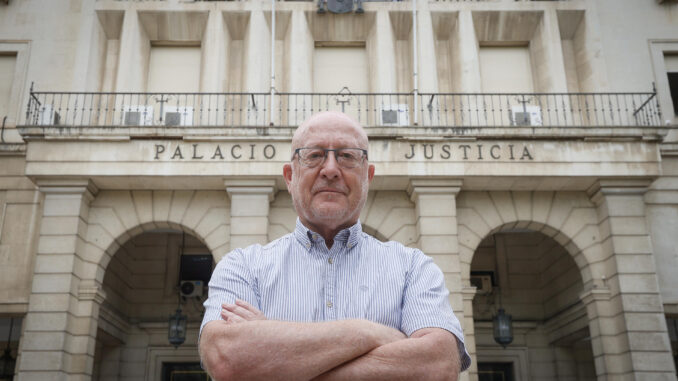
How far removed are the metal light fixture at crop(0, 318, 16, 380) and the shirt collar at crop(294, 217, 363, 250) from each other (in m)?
14.3

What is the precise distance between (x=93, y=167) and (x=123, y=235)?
186 centimetres

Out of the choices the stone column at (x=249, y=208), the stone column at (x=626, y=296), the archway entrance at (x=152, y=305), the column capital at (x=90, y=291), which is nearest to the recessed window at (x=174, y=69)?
the stone column at (x=249, y=208)

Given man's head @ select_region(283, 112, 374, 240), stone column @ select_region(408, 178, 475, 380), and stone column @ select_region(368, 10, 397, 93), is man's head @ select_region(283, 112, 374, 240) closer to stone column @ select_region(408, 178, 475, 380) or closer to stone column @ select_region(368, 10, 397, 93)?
stone column @ select_region(408, 178, 475, 380)

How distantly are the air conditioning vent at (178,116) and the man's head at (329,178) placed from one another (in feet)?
39.3

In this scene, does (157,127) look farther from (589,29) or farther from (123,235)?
(589,29)

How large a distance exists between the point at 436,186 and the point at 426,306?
10.8 m

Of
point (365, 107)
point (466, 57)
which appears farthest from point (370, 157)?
point (466, 57)

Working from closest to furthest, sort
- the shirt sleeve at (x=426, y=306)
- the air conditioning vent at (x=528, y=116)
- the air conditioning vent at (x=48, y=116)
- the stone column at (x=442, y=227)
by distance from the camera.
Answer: the shirt sleeve at (x=426, y=306) < the stone column at (x=442, y=227) < the air conditioning vent at (x=48, y=116) < the air conditioning vent at (x=528, y=116)

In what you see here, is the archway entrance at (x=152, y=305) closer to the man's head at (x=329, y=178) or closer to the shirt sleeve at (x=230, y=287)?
the shirt sleeve at (x=230, y=287)

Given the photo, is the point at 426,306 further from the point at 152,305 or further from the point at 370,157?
the point at 152,305

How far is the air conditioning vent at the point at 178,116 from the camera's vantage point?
14.5 meters

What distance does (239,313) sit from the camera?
8.40 ft

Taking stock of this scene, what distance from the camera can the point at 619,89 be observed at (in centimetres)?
1509

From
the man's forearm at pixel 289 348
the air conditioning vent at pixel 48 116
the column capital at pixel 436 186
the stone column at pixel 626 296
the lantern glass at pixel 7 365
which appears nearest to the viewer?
the man's forearm at pixel 289 348
